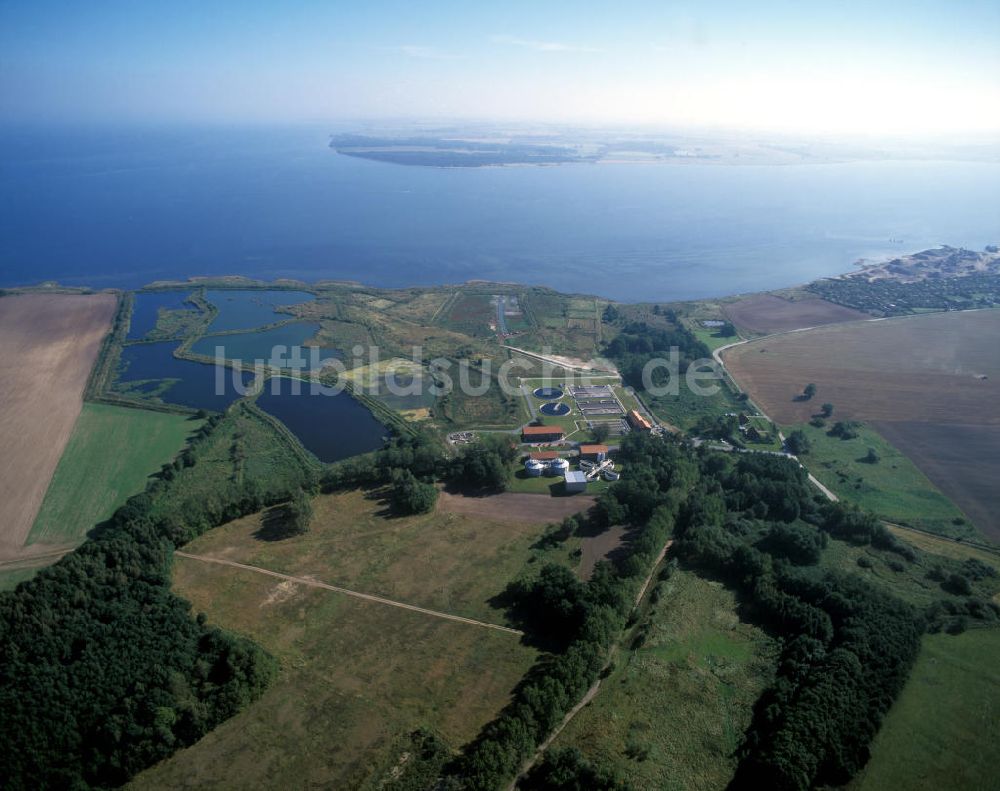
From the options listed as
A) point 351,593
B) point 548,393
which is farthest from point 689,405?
point 351,593

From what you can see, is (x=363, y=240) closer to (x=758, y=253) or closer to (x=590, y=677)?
(x=758, y=253)

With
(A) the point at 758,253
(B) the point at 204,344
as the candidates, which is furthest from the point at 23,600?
(A) the point at 758,253

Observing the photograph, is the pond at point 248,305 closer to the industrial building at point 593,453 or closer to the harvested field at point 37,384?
the harvested field at point 37,384

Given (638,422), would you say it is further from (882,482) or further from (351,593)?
(351,593)

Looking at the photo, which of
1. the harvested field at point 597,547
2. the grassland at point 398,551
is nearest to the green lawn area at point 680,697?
the harvested field at point 597,547

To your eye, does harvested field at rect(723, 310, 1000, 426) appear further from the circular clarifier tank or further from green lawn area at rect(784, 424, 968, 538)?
the circular clarifier tank

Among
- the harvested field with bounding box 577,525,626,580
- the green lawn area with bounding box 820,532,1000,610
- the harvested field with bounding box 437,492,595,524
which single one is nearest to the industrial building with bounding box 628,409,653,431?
the harvested field with bounding box 437,492,595,524
